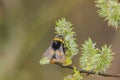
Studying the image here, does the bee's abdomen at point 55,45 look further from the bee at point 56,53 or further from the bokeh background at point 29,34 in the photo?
the bokeh background at point 29,34

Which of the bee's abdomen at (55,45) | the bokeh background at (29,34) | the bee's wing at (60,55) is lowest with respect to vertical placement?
the bee's wing at (60,55)

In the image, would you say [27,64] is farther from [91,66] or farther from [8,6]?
[91,66]

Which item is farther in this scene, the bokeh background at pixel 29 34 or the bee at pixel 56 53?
the bokeh background at pixel 29 34

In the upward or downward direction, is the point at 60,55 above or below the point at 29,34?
below

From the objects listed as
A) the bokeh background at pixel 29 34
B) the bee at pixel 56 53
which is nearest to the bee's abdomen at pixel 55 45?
the bee at pixel 56 53

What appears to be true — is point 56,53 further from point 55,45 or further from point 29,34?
point 29,34

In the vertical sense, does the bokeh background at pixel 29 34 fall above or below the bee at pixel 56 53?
above

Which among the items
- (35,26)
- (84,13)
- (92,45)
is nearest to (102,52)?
(92,45)

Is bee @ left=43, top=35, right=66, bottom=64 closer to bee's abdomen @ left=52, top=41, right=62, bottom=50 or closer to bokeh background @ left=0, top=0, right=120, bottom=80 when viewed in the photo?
bee's abdomen @ left=52, top=41, right=62, bottom=50

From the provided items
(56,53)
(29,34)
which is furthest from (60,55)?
(29,34)
